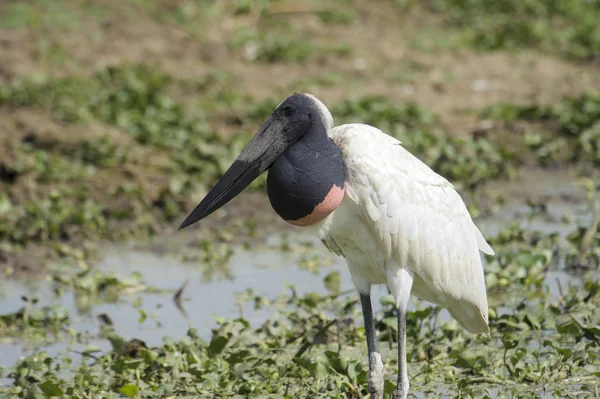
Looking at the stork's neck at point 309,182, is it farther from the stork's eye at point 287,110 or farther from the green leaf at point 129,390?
the green leaf at point 129,390

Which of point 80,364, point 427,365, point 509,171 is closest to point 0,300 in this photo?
point 80,364

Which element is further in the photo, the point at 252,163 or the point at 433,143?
the point at 433,143

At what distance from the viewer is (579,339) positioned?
530 cm

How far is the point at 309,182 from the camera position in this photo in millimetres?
4477

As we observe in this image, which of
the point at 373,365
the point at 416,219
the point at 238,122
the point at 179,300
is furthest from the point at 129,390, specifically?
the point at 238,122

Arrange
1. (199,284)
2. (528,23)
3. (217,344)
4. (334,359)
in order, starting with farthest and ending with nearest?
(528,23) → (199,284) → (217,344) → (334,359)

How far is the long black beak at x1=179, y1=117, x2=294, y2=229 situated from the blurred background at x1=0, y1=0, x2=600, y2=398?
154cm

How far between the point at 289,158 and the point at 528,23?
8666 millimetres

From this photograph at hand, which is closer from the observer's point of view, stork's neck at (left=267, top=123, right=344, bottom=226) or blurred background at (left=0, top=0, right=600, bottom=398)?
stork's neck at (left=267, top=123, right=344, bottom=226)

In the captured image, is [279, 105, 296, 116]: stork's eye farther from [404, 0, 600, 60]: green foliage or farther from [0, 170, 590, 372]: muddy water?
[404, 0, 600, 60]: green foliage

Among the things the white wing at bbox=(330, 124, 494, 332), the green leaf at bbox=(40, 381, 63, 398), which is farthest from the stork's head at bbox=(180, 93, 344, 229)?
the green leaf at bbox=(40, 381, 63, 398)

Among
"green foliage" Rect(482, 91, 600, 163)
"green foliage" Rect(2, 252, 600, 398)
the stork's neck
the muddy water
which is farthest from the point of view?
"green foliage" Rect(482, 91, 600, 163)

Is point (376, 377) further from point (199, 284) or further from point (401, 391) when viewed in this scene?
point (199, 284)

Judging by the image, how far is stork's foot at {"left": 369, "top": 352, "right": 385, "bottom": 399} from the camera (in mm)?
4770
